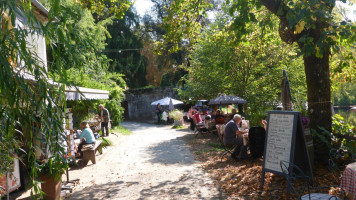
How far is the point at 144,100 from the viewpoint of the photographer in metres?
29.1

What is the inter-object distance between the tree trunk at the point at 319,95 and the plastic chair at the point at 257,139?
1517 mm

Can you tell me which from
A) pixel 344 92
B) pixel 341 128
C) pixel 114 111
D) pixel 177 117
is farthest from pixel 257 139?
pixel 344 92

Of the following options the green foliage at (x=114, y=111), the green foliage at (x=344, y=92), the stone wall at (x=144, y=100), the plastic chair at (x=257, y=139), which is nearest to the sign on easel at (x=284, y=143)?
the plastic chair at (x=257, y=139)

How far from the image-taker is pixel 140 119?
29391 millimetres

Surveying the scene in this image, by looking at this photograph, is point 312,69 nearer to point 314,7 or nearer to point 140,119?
point 314,7

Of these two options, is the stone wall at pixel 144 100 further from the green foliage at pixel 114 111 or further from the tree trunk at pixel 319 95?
the tree trunk at pixel 319 95

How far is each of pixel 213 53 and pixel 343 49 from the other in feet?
29.0

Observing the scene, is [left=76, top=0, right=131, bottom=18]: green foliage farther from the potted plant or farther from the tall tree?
the potted plant

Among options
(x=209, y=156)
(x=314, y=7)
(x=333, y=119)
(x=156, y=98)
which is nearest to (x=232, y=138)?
(x=209, y=156)

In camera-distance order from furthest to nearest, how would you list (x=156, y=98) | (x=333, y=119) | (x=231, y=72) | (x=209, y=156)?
(x=156, y=98), (x=231, y=72), (x=209, y=156), (x=333, y=119)

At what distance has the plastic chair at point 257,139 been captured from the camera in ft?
24.2

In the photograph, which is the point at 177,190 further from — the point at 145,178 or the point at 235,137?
the point at 235,137

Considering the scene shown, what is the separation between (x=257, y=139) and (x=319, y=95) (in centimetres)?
202

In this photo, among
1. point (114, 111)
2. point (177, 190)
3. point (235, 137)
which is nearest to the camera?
point (177, 190)
